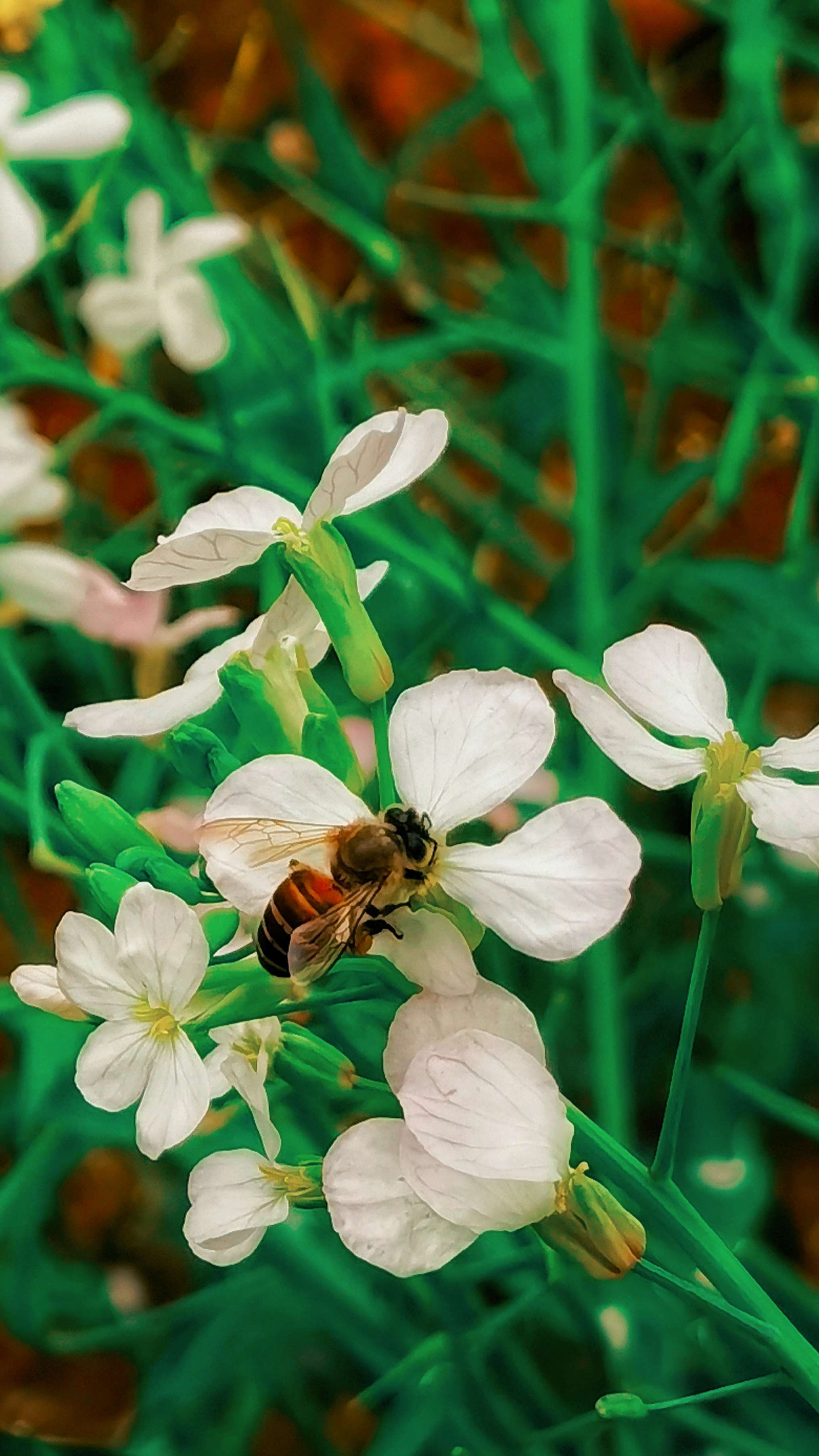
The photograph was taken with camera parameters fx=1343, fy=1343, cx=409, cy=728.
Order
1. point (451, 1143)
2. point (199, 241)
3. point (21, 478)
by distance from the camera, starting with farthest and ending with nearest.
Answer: point (199, 241) → point (21, 478) → point (451, 1143)

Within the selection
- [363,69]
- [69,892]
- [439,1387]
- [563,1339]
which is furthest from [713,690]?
[363,69]

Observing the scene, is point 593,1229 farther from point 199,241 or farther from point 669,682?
point 199,241

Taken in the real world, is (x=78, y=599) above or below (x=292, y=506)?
below

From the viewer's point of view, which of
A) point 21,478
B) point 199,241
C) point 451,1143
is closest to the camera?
point 451,1143

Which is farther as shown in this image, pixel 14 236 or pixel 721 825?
pixel 14 236

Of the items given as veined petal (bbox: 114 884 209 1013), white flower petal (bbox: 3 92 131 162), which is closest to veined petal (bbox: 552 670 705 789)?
veined petal (bbox: 114 884 209 1013)

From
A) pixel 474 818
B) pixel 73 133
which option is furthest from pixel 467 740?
pixel 73 133

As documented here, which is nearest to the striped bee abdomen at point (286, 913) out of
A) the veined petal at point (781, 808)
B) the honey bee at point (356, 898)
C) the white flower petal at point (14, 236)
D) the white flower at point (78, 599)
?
the honey bee at point (356, 898)
